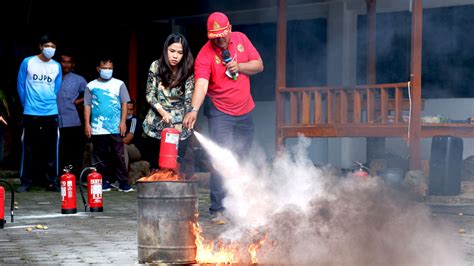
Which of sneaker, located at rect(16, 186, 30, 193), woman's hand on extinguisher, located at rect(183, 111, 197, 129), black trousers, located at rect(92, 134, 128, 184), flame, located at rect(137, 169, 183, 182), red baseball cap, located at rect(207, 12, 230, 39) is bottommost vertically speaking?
sneaker, located at rect(16, 186, 30, 193)

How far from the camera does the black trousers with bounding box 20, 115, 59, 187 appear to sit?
13.5 meters

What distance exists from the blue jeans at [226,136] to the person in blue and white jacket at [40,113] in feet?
13.8

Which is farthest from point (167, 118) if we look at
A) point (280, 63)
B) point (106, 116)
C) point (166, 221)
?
point (280, 63)

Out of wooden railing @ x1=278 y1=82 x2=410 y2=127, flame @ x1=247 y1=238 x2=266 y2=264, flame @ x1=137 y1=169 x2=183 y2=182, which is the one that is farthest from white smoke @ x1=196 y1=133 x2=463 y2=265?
wooden railing @ x1=278 y1=82 x2=410 y2=127

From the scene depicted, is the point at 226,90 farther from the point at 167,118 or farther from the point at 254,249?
the point at 254,249

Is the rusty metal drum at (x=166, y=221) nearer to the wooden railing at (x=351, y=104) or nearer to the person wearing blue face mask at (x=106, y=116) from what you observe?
the person wearing blue face mask at (x=106, y=116)

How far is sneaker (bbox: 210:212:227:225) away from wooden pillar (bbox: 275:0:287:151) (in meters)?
5.81

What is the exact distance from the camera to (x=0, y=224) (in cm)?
962

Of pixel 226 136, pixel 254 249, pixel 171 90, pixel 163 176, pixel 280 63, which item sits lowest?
pixel 254 249

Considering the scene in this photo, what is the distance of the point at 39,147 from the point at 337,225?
7.35 m

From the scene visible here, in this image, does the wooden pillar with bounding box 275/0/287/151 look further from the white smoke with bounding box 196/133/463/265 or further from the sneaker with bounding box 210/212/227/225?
the white smoke with bounding box 196/133/463/265

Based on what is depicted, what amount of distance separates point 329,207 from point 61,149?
27.8 feet

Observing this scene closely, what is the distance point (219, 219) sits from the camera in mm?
9656

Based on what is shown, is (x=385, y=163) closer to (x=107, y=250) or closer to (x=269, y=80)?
(x=269, y=80)
